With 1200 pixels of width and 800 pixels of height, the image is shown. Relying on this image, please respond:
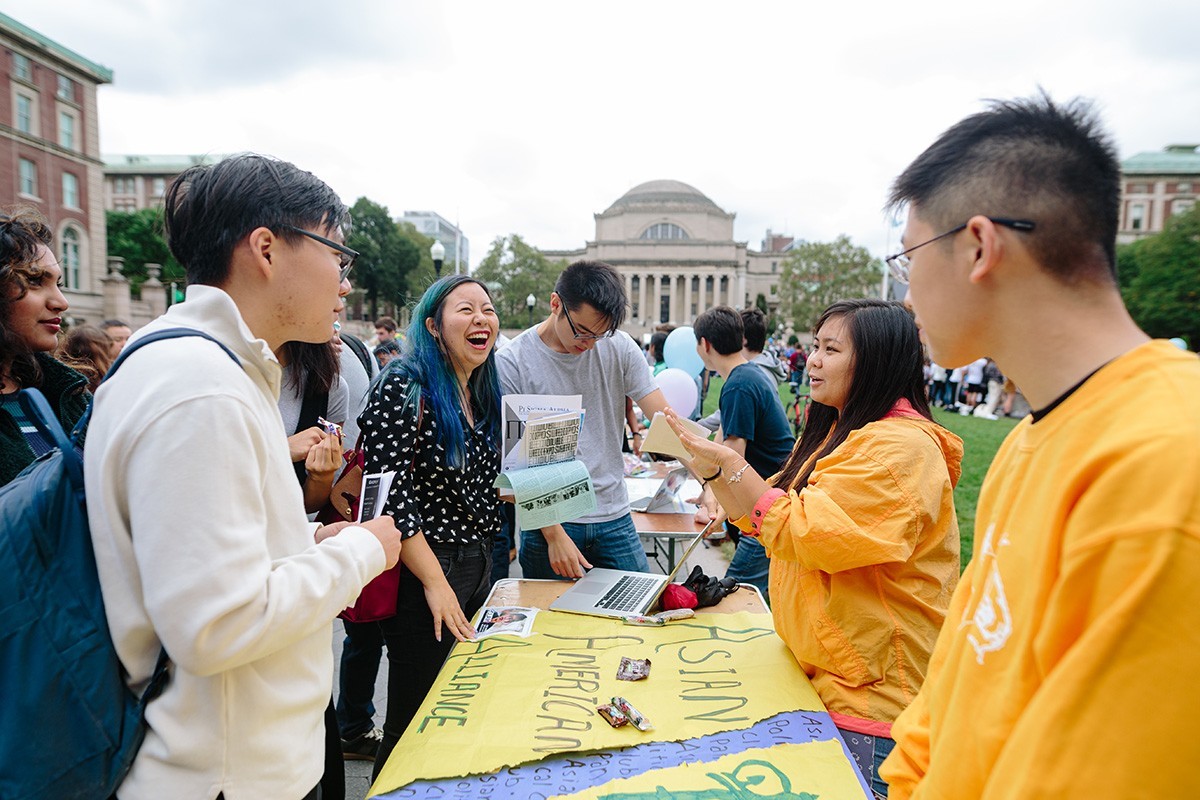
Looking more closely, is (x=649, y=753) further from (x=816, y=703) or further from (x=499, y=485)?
(x=499, y=485)

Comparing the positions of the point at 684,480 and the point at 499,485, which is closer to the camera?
the point at 499,485

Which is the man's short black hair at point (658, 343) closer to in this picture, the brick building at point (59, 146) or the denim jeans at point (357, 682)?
the denim jeans at point (357, 682)

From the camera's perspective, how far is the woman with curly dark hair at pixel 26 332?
211cm

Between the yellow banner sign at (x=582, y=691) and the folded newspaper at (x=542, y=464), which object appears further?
the folded newspaper at (x=542, y=464)

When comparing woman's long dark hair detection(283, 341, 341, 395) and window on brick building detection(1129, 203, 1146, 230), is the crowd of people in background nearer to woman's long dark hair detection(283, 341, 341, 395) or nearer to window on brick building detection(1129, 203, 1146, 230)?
woman's long dark hair detection(283, 341, 341, 395)

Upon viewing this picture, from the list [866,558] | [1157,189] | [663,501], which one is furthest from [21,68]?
[1157,189]

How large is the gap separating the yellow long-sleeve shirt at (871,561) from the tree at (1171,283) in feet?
148

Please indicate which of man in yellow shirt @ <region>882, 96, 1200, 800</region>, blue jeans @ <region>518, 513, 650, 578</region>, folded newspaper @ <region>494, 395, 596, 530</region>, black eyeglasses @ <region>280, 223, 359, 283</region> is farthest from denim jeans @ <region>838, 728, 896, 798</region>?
black eyeglasses @ <region>280, 223, 359, 283</region>

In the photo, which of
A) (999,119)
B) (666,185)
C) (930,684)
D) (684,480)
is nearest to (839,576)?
(930,684)

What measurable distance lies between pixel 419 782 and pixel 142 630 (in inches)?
29.1

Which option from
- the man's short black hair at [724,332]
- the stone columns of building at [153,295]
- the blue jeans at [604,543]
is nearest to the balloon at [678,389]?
the man's short black hair at [724,332]

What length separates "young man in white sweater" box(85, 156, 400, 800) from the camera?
3.42ft

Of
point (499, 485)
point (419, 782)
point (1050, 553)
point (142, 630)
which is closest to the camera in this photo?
point (1050, 553)

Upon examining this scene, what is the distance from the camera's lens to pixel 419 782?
4.97ft
